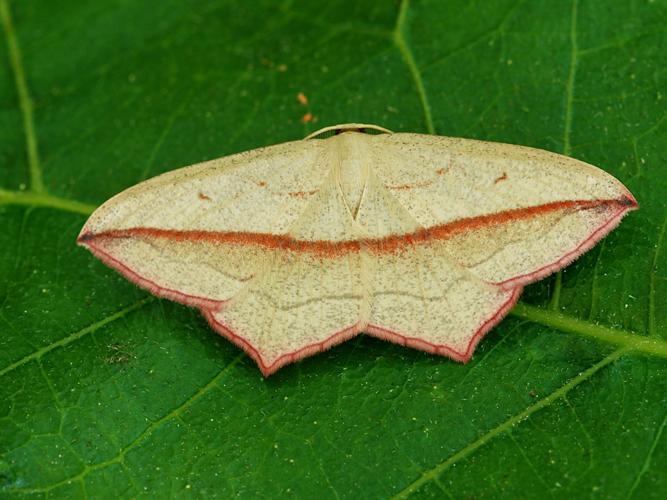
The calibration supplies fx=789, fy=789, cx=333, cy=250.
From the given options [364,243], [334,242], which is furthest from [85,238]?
[364,243]

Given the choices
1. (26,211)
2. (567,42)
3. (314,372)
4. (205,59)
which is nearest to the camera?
(314,372)

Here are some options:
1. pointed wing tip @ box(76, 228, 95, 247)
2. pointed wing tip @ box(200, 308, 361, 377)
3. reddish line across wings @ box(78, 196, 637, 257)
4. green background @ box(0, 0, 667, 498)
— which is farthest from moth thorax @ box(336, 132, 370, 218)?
pointed wing tip @ box(76, 228, 95, 247)

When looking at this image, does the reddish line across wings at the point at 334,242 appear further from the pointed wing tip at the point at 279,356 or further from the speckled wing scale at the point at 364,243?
the pointed wing tip at the point at 279,356

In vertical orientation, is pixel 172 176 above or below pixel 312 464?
above

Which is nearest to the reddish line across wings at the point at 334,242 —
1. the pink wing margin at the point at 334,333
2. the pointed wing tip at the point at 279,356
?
the pink wing margin at the point at 334,333

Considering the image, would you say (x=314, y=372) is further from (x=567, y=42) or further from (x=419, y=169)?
(x=567, y=42)

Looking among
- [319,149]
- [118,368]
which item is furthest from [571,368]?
[118,368]
